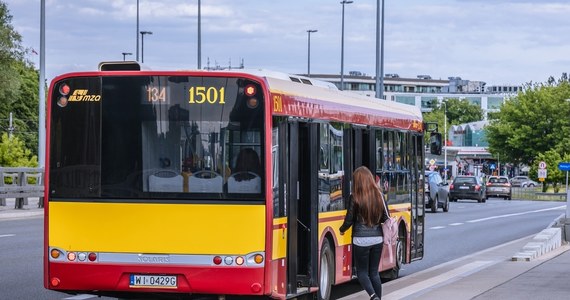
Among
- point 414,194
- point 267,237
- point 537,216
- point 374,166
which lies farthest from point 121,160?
point 537,216

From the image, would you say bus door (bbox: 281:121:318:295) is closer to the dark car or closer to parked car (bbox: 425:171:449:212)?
parked car (bbox: 425:171:449:212)

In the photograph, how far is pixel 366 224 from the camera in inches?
534

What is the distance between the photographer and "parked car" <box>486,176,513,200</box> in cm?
8119

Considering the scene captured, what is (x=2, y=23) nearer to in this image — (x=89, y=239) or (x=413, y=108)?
(x=413, y=108)

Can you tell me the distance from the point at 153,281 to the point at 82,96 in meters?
1.93

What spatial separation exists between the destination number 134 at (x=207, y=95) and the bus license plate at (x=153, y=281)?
1694mm

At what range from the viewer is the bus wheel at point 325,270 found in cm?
1432

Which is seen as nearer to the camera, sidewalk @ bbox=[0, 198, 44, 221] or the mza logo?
the mza logo

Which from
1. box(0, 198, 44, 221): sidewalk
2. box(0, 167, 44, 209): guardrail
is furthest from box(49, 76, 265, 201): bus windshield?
box(0, 167, 44, 209): guardrail

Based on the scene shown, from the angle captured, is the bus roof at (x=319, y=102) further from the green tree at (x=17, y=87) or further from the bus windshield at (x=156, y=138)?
the green tree at (x=17, y=87)

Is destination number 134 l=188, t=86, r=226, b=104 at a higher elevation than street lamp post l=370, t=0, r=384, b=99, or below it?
below

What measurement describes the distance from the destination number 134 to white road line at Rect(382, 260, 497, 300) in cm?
390

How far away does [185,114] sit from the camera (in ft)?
40.9

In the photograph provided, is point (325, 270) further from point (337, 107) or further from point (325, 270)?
point (337, 107)
